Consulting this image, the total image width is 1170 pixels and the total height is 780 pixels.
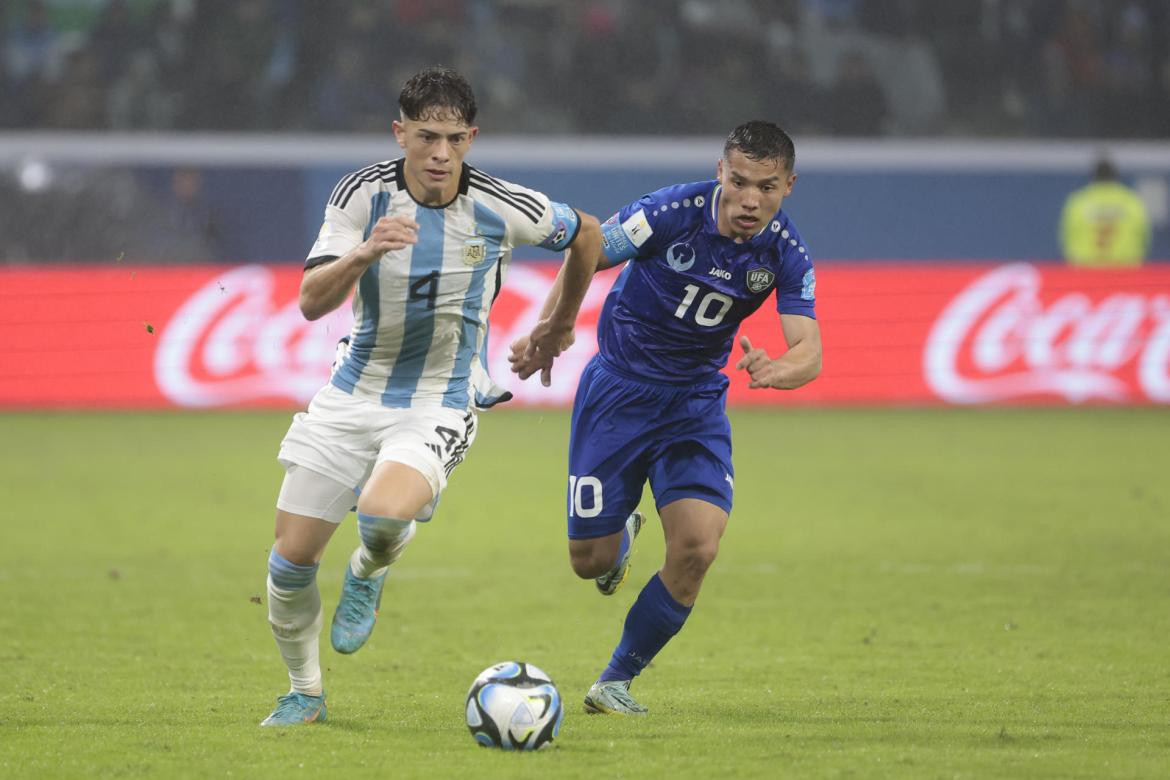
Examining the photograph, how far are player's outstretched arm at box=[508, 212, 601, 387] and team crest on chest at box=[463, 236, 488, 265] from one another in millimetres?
309

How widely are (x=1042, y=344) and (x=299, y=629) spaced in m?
12.3

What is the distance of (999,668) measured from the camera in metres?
6.38

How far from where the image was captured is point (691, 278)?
5867mm

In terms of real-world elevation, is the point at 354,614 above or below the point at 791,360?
below

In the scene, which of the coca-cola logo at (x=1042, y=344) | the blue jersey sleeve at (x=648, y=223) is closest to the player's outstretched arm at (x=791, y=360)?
the blue jersey sleeve at (x=648, y=223)

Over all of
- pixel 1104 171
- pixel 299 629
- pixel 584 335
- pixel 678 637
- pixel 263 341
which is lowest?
pixel 263 341

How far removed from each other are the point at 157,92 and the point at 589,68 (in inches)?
229

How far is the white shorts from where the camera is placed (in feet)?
17.3

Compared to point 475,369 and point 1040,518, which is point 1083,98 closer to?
point 1040,518

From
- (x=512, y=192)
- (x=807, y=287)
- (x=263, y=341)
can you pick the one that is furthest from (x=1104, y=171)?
(x=512, y=192)

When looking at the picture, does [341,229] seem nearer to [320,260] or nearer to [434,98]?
[320,260]

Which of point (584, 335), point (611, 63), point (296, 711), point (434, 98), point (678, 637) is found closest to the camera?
point (434, 98)

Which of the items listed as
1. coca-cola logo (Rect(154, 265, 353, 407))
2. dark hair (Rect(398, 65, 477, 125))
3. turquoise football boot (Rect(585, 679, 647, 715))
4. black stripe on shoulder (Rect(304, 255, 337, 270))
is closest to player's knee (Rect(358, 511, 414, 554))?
black stripe on shoulder (Rect(304, 255, 337, 270))

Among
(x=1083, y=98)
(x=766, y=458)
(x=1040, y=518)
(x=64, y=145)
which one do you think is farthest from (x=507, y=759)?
(x=1083, y=98)
